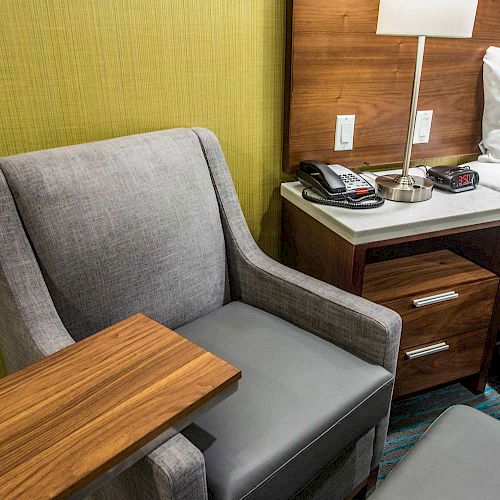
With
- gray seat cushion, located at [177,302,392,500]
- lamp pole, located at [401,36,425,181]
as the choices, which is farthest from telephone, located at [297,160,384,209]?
gray seat cushion, located at [177,302,392,500]

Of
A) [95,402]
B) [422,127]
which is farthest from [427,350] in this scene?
[95,402]

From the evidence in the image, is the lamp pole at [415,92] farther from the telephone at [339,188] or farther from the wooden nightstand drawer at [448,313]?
the wooden nightstand drawer at [448,313]

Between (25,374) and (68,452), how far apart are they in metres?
0.20

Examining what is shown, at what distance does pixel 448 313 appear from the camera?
4.75 ft

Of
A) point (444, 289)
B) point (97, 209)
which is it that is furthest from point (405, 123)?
point (97, 209)

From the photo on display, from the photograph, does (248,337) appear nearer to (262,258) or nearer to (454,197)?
(262,258)

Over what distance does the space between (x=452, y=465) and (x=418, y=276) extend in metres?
0.71

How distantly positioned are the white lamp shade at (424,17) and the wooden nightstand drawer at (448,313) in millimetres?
677

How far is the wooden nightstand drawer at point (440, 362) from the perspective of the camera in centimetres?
145

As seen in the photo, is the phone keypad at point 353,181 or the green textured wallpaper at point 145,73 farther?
the phone keypad at point 353,181

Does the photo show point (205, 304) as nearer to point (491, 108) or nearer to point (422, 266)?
point (422, 266)

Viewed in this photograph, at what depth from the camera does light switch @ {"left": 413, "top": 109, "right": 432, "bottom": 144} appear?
5.52 ft

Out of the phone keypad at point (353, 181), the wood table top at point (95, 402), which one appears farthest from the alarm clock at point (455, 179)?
the wood table top at point (95, 402)

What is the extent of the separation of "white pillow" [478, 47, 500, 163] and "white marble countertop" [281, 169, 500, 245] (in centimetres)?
36
